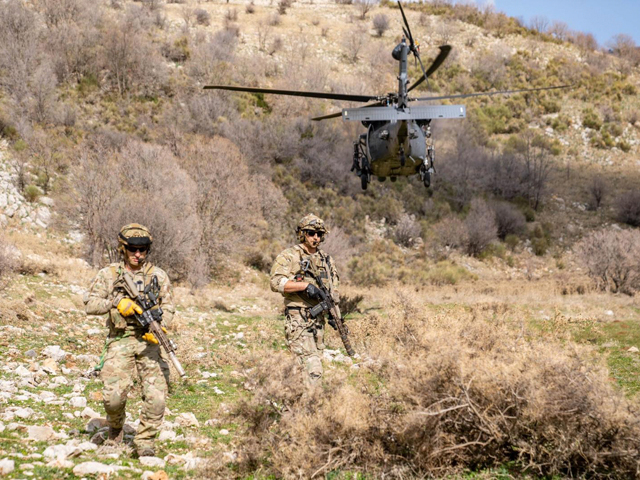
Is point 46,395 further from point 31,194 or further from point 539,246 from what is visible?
point 539,246

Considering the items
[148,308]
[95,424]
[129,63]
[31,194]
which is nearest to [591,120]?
[129,63]

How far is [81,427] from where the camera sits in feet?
18.2

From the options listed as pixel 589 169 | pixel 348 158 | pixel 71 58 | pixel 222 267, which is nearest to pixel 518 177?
pixel 589 169

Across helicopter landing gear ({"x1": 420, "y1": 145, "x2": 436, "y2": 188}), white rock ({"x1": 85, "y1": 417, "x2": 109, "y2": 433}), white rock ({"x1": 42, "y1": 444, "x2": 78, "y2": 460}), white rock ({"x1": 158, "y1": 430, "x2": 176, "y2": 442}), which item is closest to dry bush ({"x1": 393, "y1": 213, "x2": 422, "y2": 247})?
helicopter landing gear ({"x1": 420, "y1": 145, "x2": 436, "y2": 188})

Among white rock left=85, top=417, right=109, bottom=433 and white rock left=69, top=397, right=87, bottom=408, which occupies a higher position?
white rock left=85, top=417, right=109, bottom=433

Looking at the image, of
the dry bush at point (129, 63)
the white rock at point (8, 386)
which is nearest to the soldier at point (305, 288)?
the white rock at point (8, 386)

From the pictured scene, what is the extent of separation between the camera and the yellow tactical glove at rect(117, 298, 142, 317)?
189 inches

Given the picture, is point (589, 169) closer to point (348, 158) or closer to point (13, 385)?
point (348, 158)

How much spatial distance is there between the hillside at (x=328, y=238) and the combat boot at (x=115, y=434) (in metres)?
0.23

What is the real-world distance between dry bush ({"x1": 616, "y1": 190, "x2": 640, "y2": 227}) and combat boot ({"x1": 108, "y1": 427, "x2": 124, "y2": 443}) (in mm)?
35432

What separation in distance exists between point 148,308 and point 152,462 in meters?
1.28

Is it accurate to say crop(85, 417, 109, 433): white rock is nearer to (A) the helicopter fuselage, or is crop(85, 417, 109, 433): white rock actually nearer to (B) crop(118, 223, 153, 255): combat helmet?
(B) crop(118, 223, 153, 255): combat helmet

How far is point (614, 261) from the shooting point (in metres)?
20.5

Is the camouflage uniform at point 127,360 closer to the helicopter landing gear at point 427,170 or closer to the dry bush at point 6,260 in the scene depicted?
the helicopter landing gear at point 427,170
